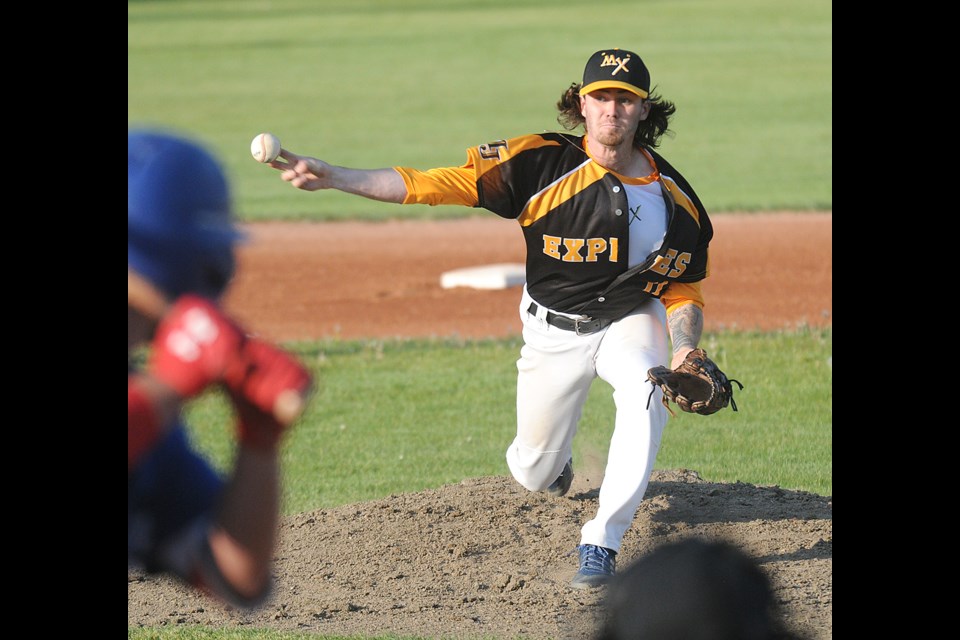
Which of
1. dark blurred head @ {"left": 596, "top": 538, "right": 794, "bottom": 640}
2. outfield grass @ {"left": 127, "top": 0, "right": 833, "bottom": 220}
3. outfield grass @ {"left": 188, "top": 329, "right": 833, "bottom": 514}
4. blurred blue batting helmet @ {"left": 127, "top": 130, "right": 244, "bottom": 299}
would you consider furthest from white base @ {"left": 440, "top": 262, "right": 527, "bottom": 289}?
dark blurred head @ {"left": 596, "top": 538, "right": 794, "bottom": 640}

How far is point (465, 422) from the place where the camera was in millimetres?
8484

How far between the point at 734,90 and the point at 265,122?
9366mm

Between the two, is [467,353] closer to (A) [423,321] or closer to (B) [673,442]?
(A) [423,321]

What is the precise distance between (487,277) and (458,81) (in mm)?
15857

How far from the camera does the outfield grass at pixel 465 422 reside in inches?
294

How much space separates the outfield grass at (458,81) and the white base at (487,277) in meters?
4.00

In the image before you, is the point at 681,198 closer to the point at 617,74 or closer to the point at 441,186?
the point at 617,74

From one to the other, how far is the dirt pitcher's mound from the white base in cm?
521

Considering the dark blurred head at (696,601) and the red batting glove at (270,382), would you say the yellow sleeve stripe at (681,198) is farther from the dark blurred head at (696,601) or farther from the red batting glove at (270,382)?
the dark blurred head at (696,601)

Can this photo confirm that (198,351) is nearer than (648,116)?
Yes

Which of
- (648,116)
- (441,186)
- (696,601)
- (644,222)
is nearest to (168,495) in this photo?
(696,601)

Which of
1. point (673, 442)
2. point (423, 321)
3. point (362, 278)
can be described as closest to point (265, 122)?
point (362, 278)

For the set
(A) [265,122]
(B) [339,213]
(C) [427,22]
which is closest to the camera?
(B) [339,213]

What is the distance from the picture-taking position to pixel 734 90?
2552 cm
